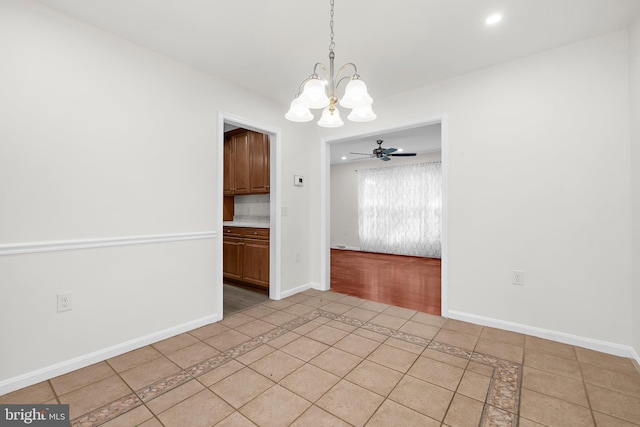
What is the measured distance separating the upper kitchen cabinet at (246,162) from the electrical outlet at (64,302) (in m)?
2.67

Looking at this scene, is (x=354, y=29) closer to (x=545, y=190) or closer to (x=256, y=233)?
(x=545, y=190)

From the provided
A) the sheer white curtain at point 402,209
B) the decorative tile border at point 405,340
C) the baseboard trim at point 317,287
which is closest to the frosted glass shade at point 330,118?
the decorative tile border at point 405,340

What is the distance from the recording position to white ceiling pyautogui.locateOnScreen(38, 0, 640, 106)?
200 cm

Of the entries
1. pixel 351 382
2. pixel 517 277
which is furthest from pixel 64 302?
pixel 517 277

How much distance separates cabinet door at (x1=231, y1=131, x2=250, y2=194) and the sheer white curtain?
4.11 meters

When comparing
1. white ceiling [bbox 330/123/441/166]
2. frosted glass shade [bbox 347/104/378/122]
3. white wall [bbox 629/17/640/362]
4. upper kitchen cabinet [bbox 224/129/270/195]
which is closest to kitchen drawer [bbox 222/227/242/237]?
upper kitchen cabinet [bbox 224/129/270/195]

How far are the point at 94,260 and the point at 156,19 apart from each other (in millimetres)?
1900

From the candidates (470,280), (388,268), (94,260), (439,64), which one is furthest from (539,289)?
(94,260)

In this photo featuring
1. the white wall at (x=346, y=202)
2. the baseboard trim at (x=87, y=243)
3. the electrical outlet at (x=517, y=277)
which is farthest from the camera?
the white wall at (x=346, y=202)

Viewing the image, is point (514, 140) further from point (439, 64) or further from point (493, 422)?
point (493, 422)

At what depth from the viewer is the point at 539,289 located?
261cm

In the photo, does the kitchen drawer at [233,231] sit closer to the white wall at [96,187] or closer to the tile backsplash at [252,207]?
the tile backsplash at [252,207]

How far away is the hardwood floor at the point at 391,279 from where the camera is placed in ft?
12.2

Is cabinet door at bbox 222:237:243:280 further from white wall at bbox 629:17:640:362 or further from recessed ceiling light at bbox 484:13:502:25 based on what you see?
white wall at bbox 629:17:640:362
